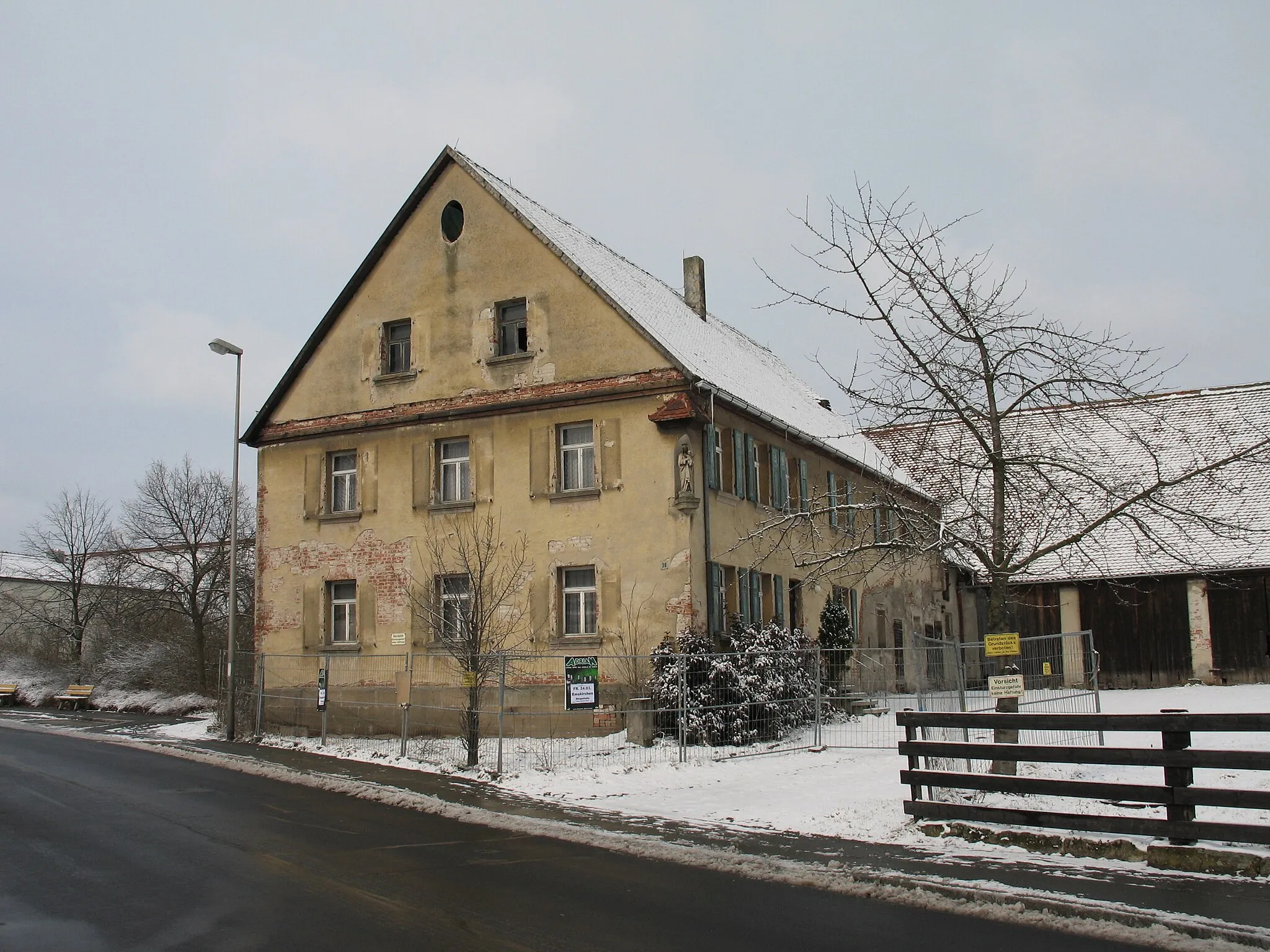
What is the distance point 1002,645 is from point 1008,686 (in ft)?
1.57

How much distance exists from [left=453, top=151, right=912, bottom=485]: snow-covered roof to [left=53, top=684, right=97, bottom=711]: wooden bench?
23.2 meters

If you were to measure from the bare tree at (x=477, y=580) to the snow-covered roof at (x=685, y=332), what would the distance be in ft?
16.7

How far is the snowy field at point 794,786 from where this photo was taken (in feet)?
39.2

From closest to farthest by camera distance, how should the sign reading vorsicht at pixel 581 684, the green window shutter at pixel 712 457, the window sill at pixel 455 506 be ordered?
the sign reading vorsicht at pixel 581 684
the green window shutter at pixel 712 457
the window sill at pixel 455 506

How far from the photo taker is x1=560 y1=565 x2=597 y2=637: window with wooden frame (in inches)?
864

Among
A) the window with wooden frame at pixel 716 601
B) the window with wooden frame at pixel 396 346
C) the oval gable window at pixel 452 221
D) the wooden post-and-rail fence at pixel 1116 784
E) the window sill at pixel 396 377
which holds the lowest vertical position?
the wooden post-and-rail fence at pixel 1116 784

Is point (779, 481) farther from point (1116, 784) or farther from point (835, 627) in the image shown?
point (1116, 784)

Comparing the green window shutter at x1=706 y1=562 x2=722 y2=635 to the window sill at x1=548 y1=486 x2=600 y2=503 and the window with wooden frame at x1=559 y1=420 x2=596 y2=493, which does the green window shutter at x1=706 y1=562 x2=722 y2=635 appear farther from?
the window with wooden frame at x1=559 y1=420 x2=596 y2=493

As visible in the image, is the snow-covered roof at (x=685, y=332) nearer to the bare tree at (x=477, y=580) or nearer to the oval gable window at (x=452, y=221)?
the oval gable window at (x=452, y=221)

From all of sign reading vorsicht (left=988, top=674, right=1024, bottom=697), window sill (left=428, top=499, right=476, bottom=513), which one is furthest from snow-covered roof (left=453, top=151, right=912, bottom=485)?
sign reading vorsicht (left=988, top=674, right=1024, bottom=697)

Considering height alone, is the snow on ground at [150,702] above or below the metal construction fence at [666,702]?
below

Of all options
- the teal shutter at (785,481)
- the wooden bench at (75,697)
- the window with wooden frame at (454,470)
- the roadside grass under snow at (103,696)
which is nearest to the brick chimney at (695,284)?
the teal shutter at (785,481)

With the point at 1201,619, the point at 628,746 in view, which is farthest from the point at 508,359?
the point at 1201,619

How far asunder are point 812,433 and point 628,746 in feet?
42.4
